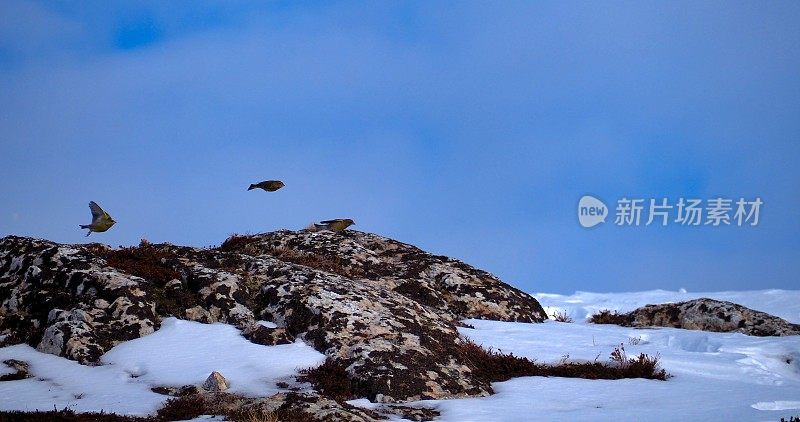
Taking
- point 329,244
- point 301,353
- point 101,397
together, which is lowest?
point 101,397

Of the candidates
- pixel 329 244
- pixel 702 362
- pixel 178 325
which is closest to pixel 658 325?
pixel 702 362

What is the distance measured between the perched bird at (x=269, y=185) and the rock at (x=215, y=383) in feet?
22.2

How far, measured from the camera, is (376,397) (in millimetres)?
10578

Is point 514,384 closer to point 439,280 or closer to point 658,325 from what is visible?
point 439,280

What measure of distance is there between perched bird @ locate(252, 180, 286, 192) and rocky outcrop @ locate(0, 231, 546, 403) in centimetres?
173

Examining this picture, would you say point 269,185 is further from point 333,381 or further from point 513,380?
point 513,380

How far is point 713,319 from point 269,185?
12.5 m

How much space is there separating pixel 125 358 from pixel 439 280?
8773 mm

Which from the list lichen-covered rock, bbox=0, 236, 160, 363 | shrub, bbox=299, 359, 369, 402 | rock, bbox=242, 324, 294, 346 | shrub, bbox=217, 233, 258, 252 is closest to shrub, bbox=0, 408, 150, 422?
shrub, bbox=299, 359, 369, 402

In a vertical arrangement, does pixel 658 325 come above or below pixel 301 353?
above

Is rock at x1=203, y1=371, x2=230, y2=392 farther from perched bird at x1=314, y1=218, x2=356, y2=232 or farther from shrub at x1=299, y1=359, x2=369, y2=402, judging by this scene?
perched bird at x1=314, y1=218, x2=356, y2=232

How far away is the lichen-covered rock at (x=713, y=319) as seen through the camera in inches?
726

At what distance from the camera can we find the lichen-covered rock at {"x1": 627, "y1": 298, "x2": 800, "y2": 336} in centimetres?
1844

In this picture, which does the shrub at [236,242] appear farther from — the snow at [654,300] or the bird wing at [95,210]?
the snow at [654,300]
